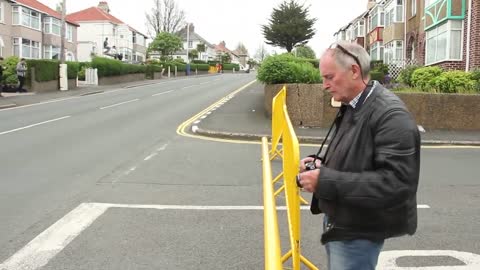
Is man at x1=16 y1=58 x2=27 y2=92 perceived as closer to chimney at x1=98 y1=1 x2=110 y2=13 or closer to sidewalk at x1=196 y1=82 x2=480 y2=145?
sidewalk at x1=196 y1=82 x2=480 y2=145

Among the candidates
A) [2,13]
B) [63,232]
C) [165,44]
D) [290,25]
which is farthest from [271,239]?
[165,44]

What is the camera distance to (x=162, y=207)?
6500mm

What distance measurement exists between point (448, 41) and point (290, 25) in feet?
122

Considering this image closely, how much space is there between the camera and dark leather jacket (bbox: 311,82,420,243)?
2.32 m

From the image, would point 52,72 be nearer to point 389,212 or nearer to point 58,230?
point 58,230

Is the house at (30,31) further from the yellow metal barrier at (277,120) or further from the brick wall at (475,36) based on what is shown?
the yellow metal barrier at (277,120)

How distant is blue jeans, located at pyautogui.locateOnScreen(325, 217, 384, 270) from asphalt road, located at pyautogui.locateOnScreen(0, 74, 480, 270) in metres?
2.02

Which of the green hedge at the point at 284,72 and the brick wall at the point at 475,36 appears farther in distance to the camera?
the brick wall at the point at 475,36

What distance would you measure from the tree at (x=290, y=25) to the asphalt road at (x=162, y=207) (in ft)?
161

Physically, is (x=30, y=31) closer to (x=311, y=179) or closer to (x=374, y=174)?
(x=311, y=179)

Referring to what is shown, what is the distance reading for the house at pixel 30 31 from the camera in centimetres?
4662

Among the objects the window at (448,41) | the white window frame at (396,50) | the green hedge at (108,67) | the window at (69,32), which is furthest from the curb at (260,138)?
the window at (69,32)

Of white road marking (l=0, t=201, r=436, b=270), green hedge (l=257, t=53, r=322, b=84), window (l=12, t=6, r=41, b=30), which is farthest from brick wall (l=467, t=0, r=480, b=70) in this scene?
window (l=12, t=6, r=41, b=30)

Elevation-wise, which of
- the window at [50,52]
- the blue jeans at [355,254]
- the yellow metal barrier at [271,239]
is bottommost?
the yellow metal barrier at [271,239]
